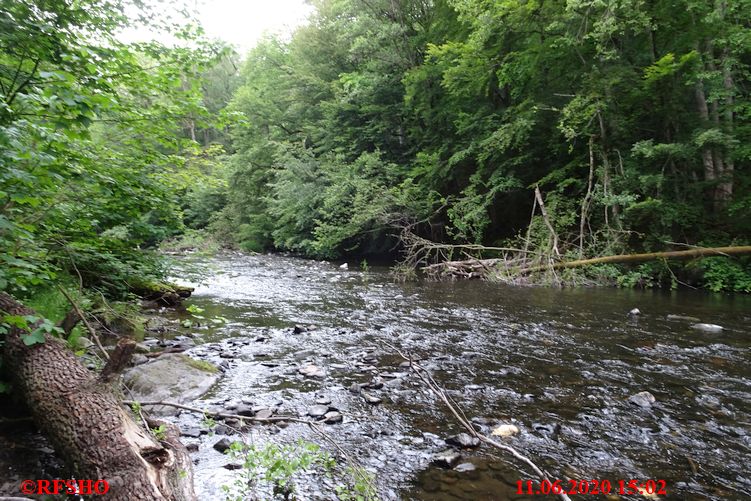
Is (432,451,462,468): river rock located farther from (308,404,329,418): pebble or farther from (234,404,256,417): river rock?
(234,404,256,417): river rock

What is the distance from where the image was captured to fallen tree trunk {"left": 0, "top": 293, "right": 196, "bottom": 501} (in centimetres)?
197

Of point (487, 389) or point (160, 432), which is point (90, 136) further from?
point (487, 389)

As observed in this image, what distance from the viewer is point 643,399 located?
12.1 feet

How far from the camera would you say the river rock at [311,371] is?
14.7 feet

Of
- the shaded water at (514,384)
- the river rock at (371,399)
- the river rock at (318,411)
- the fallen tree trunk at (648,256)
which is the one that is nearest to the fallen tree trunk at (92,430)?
the shaded water at (514,384)

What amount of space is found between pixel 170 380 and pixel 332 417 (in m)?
1.78

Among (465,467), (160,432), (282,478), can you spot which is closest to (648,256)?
(465,467)

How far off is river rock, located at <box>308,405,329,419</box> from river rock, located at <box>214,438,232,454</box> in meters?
0.74

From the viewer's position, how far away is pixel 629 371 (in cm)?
443

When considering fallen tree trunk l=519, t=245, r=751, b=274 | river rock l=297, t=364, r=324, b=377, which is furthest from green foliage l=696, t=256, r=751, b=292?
river rock l=297, t=364, r=324, b=377

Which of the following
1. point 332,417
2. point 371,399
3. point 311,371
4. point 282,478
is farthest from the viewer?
point 311,371

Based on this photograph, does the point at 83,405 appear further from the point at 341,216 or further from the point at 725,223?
the point at 341,216

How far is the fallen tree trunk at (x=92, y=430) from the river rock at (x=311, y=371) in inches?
70.7

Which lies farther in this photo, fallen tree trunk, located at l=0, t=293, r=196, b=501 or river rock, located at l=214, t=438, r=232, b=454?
river rock, located at l=214, t=438, r=232, b=454
